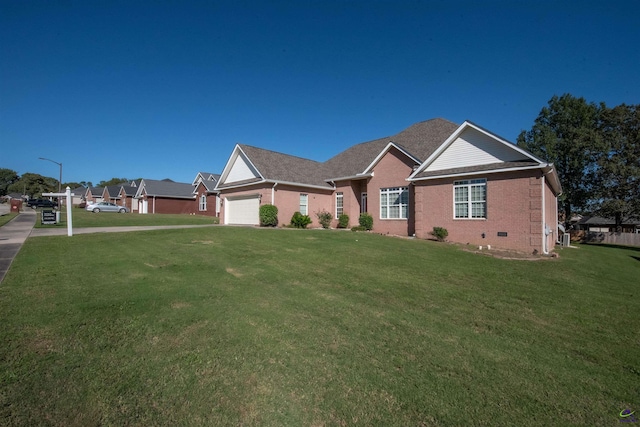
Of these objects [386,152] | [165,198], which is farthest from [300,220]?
[165,198]

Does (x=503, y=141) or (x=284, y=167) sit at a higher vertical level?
(x=284, y=167)

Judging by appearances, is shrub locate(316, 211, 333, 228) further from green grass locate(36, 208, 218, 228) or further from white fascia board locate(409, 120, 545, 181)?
green grass locate(36, 208, 218, 228)

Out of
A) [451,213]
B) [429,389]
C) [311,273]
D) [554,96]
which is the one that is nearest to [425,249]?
[451,213]

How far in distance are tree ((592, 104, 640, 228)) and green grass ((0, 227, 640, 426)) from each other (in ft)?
96.8

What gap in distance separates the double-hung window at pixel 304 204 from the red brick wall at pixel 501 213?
337 inches

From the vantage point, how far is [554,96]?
121ft

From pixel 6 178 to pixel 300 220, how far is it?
148 metres

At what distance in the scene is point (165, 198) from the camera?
45188mm

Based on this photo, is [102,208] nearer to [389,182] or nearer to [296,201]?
[296,201]

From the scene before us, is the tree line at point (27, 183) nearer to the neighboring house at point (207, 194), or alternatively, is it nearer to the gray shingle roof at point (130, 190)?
the gray shingle roof at point (130, 190)

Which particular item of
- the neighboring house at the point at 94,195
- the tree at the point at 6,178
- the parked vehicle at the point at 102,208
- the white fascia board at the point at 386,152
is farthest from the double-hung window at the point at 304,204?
the tree at the point at 6,178

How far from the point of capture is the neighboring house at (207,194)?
41.6 m

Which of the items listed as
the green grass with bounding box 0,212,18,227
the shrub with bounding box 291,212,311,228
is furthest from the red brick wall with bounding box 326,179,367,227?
the green grass with bounding box 0,212,18,227

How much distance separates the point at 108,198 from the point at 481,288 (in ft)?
233
